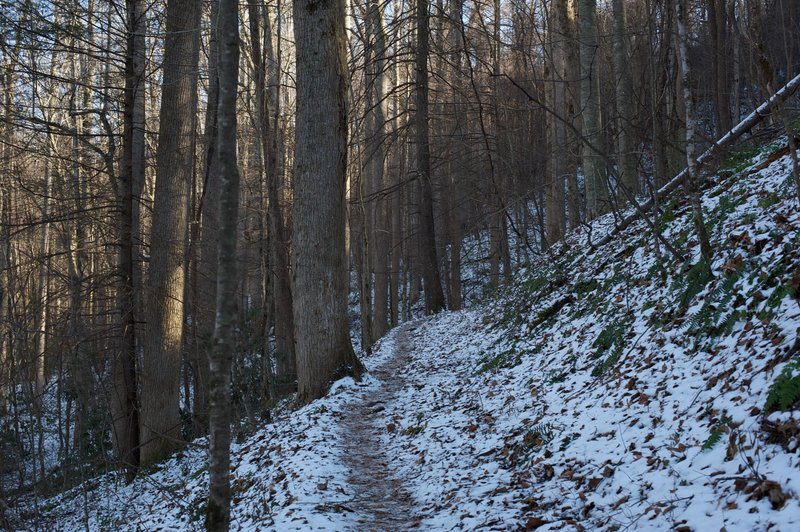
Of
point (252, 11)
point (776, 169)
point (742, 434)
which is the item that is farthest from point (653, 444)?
point (252, 11)

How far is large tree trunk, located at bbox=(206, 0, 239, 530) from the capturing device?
3404 millimetres

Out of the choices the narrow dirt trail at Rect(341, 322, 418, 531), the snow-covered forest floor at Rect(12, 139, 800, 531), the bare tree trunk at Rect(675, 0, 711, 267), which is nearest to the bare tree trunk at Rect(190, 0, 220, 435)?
the snow-covered forest floor at Rect(12, 139, 800, 531)

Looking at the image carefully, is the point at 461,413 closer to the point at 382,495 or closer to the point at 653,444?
the point at 382,495

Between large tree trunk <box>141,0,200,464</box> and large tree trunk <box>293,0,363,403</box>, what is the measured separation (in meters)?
2.70

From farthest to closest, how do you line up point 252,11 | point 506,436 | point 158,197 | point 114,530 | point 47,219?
point 252,11
point 158,197
point 47,219
point 114,530
point 506,436

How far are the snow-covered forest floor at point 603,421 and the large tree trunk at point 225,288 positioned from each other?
137 centimetres

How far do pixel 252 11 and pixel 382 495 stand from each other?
35.0ft

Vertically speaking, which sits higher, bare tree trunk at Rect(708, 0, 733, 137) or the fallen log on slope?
bare tree trunk at Rect(708, 0, 733, 137)

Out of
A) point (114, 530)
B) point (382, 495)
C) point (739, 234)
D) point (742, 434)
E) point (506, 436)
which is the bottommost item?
point (114, 530)

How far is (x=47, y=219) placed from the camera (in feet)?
30.3

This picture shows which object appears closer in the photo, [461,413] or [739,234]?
[739,234]

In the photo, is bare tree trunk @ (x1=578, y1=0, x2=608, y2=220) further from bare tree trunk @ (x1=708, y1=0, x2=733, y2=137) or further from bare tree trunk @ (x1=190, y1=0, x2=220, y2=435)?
bare tree trunk @ (x1=190, y1=0, x2=220, y2=435)

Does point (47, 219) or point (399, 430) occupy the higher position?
point (47, 219)

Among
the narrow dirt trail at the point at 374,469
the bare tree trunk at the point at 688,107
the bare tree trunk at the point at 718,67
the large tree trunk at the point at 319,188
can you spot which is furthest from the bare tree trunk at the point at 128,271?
the bare tree trunk at the point at 718,67
